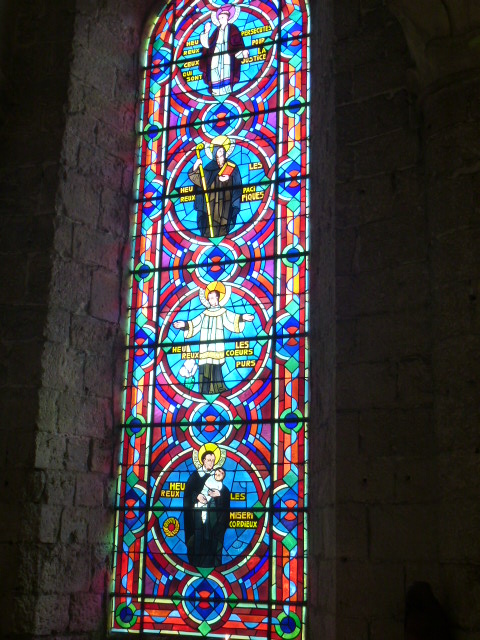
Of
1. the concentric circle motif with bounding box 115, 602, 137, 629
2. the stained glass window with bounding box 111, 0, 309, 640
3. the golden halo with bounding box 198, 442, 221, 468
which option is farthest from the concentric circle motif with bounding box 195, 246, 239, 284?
the concentric circle motif with bounding box 115, 602, 137, 629

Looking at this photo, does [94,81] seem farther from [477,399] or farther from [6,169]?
[477,399]

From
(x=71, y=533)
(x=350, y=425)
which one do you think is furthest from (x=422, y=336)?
(x=71, y=533)

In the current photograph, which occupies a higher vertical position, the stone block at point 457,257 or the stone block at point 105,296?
the stone block at point 105,296

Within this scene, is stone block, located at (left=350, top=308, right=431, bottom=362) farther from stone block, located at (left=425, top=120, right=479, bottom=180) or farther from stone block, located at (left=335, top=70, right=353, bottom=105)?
stone block, located at (left=335, top=70, right=353, bottom=105)

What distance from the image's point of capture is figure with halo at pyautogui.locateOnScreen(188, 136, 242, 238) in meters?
5.34

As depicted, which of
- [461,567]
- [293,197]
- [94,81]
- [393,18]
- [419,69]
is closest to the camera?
[461,567]

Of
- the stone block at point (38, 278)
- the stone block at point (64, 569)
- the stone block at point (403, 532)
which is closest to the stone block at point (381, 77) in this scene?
the stone block at point (38, 278)

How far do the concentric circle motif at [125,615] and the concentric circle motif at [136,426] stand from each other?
911 mm

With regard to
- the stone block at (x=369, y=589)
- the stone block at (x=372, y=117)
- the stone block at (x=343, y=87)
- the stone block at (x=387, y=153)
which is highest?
the stone block at (x=343, y=87)

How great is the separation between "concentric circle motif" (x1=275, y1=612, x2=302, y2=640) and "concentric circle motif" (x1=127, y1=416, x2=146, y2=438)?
1296 millimetres

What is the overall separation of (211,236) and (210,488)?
145cm

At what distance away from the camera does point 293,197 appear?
→ 516 cm

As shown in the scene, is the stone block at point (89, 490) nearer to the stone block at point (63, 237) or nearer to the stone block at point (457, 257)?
the stone block at point (63, 237)

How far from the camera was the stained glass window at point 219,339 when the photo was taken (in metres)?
4.69
